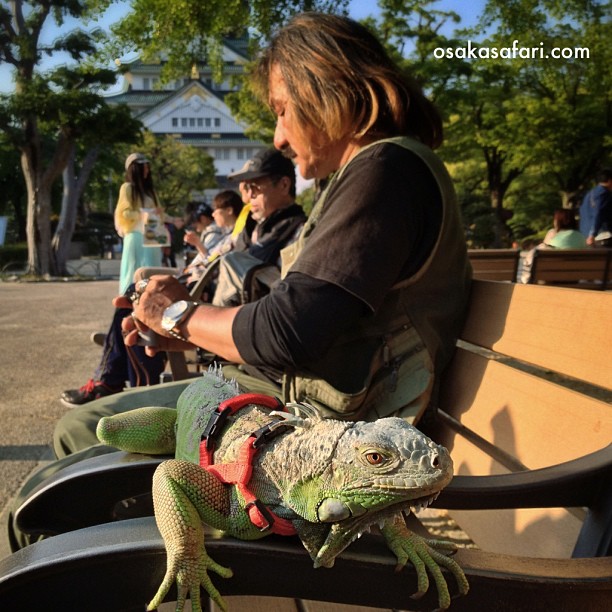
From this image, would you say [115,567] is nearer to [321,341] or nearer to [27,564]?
[27,564]

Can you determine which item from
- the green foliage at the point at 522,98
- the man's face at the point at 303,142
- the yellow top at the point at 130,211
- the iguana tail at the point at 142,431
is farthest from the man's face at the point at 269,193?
the green foliage at the point at 522,98

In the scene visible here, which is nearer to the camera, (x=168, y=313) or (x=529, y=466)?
(x=529, y=466)

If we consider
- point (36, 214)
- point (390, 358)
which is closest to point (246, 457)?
point (390, 358)

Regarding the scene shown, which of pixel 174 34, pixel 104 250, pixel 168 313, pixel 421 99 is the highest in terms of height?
pixel 174 34

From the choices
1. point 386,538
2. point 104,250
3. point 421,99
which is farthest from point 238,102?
point 104,250

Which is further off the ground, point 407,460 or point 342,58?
point 342,58

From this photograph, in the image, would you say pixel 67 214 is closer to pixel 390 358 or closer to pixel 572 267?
pixel 572 267

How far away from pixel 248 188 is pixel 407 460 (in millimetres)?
3840

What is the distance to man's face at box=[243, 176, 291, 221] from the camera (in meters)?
4.50

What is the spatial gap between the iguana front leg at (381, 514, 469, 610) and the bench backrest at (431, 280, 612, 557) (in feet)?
1.97

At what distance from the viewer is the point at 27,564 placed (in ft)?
3.47

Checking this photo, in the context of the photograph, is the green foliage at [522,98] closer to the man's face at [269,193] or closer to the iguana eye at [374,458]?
the man's face at [269,193]

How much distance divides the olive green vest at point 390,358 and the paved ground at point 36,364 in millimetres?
1989

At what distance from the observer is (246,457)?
119 cm
